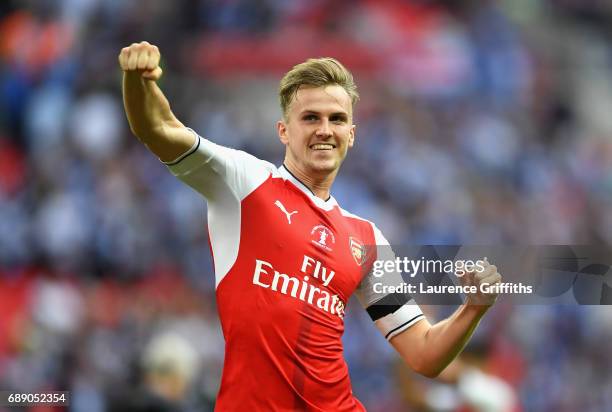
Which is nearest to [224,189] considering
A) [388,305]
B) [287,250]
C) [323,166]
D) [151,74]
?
[287,250]

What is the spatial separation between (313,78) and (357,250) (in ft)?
2.30

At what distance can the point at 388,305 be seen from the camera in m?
4.79

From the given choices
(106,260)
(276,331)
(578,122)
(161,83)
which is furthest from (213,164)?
(578,122)

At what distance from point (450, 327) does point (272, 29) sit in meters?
10.8

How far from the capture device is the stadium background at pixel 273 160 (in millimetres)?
10133

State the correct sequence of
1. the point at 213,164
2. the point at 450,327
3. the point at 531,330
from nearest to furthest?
the point at 213,164
the point at 450,327
the point at 531,330

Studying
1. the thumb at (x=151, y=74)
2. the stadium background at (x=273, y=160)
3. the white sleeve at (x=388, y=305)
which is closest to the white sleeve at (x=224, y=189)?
the thumb at (x=151, y=74)

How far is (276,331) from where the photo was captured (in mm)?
4160

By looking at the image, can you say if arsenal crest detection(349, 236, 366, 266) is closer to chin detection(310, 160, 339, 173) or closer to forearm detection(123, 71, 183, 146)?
chin detection(310, 160, 339, 173)

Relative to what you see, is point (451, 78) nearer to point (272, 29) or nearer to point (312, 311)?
point (272, 29)

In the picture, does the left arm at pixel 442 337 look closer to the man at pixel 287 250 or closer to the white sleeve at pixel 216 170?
the man at pixel 287 250

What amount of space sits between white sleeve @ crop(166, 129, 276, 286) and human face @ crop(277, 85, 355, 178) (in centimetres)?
25

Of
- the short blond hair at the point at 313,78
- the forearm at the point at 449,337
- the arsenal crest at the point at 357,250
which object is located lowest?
the forearm at the point at 449,337

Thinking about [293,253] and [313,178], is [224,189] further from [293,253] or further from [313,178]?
[313,178]
